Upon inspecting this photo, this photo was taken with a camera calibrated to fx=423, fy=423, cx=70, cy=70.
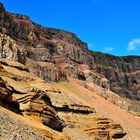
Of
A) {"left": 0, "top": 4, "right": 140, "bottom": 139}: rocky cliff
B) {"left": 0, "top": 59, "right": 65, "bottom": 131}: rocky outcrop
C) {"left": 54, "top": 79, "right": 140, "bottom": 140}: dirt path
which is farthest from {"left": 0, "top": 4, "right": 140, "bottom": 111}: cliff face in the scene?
{"left": 0, "top": 59, "right": 65, "bottom": 131}: rocky outcrop

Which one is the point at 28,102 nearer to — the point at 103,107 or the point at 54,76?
the point at 103,107

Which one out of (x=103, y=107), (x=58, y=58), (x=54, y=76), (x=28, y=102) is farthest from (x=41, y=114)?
(x=58, y=58)

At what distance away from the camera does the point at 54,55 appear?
129250 mm

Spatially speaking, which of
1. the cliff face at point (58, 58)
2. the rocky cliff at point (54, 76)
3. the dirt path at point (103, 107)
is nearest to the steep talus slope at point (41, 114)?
the rocky cliff at point (54, 76)

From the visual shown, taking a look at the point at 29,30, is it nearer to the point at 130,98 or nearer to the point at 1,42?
the point at 1,42

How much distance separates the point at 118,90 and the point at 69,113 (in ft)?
365

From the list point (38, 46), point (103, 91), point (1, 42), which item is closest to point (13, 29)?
point (38, 46)

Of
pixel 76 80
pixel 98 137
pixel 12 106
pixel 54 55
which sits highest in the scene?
pixel 54 55

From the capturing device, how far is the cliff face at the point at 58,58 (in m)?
97.0

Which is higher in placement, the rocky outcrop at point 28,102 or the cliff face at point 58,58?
the cliff face at point 58,58

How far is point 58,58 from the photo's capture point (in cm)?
12681

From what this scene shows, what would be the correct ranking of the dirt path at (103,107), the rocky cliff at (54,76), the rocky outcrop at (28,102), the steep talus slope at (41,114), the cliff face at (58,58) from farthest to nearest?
the cliff face at (58,58)
the dirt path at (103,107)
the rocky cliff at (54,76)
the rocky outcrop at (28,102)
the steep talus slope at (41,114)

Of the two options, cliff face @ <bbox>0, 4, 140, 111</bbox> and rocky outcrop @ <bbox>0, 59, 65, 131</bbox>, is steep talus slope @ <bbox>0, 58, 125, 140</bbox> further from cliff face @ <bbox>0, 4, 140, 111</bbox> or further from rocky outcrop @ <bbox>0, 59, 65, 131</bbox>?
cliff face @ <bbox>0, 4, 140, 111</bbox>

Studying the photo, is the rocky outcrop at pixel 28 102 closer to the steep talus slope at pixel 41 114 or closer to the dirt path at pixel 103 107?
the steep talus slope at pixel 41 114
